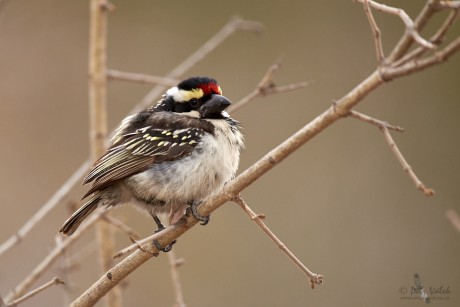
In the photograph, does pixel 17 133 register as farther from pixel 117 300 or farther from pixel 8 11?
pixel 117 300

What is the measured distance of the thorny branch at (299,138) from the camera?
66.2 inches

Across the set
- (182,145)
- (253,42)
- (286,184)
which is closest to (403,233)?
(286,184)

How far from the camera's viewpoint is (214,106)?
3.27 meters

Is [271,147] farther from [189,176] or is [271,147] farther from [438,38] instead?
[438,38]

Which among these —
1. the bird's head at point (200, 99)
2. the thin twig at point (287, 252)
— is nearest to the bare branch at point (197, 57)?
the bird's head at point (200, 99)

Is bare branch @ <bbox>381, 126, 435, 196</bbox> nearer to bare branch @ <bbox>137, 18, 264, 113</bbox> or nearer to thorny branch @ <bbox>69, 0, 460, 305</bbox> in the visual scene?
thorny branch @ <bbox>69, 0, 460, 305</bbox>

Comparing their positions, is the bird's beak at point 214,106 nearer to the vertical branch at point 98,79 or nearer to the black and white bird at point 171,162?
the black and white bird at point 171,162

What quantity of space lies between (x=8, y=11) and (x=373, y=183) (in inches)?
139

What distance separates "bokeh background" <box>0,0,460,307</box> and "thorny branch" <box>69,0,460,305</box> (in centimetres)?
306

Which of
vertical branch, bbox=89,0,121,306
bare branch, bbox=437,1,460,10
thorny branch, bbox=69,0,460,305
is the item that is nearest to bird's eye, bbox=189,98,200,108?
vertical branch, bbox=89,0,121,306

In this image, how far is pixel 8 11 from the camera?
6109 mm

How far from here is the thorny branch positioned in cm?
168

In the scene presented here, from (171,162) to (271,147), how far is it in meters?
2.99

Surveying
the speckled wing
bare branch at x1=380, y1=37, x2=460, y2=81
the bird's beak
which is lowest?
bare branch at x1=380, y1=37, x2=460, y2=81
